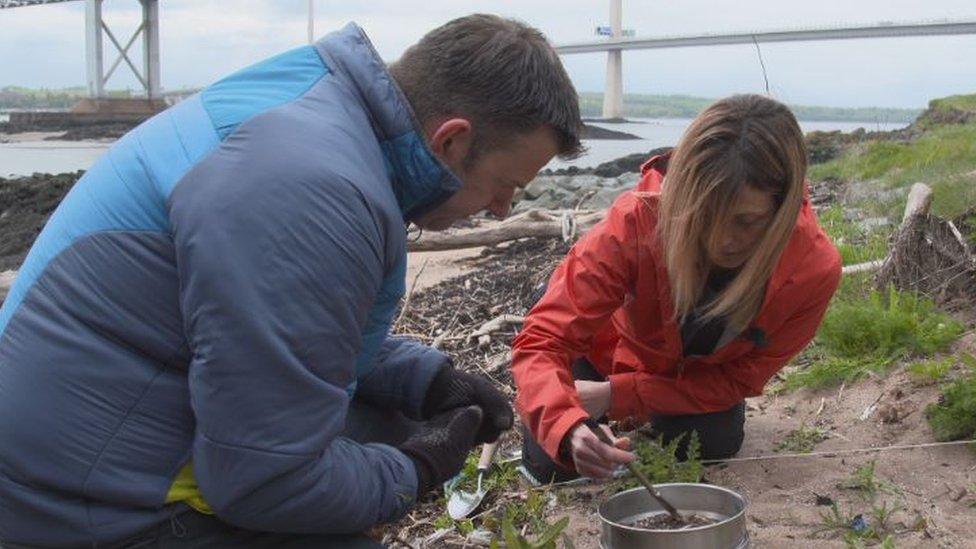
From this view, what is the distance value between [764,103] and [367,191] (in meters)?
1.62

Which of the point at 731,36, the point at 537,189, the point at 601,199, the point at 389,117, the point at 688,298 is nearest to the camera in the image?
the point at 389,117

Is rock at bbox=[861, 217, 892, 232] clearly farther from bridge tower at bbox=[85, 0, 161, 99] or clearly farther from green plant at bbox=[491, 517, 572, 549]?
bridge tower at bbox=[85, 0, 161, 99]

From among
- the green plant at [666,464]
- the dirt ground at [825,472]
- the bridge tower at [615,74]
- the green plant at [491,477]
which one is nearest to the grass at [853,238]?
the dirt ground at [825,472]

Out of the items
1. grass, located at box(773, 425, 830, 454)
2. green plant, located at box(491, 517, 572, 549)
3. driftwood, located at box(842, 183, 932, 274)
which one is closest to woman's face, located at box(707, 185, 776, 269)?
grass, located at box(773, 425, 830, 454)

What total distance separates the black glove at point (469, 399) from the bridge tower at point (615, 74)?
31256 mm

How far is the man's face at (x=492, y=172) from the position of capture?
2.39 m

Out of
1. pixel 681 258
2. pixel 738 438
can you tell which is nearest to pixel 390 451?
pixel 681 258

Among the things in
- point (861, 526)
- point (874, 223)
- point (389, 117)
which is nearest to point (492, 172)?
point (389, 117)

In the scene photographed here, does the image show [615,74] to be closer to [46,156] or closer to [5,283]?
[46,156]

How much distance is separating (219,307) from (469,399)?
1089mm

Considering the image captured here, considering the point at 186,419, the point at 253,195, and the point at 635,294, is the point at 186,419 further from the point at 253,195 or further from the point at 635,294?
the point at 635,294

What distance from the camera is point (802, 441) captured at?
4.02 m

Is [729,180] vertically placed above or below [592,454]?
above

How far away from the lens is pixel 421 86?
2.31 metres
